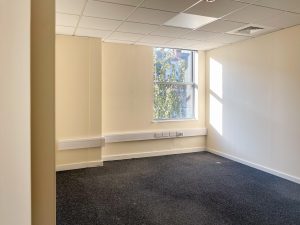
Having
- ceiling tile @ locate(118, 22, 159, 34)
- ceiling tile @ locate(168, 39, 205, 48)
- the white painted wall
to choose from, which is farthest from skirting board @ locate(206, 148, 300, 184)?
the white painted wall

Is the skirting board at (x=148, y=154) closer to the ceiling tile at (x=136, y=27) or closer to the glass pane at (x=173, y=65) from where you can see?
the glass pane at (x=173, y=65)

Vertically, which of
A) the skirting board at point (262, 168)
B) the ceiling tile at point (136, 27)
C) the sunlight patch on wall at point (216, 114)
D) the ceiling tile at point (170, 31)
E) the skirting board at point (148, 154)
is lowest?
the skirting board at point (262, 168)

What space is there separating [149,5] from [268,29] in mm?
2274

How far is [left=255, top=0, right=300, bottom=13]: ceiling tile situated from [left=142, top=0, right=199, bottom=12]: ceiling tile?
35.0 inches

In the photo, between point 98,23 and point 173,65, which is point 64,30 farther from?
point 173,65

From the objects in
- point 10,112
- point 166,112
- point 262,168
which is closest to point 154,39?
point 166,112

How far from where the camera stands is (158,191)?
11.4 feet

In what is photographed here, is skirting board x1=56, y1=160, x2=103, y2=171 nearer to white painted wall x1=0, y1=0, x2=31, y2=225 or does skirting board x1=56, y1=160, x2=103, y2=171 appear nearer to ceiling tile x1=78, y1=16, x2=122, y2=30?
ceiling tile x1=78, y1=16, x2=122, y2=30

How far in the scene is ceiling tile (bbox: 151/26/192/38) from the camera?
13.6 ft

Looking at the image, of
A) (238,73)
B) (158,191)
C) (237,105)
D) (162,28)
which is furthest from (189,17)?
(158,191)

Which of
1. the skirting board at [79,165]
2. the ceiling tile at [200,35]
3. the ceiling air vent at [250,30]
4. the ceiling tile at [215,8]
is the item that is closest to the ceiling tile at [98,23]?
the ceiling tile at [215,8]

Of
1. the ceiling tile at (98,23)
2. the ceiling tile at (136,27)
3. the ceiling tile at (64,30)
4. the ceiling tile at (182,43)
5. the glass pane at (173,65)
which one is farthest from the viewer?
the glass pane at (173,65)

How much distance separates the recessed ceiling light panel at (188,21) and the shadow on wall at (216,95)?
1.80 m

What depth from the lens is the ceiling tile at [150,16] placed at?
3352 millimetres
